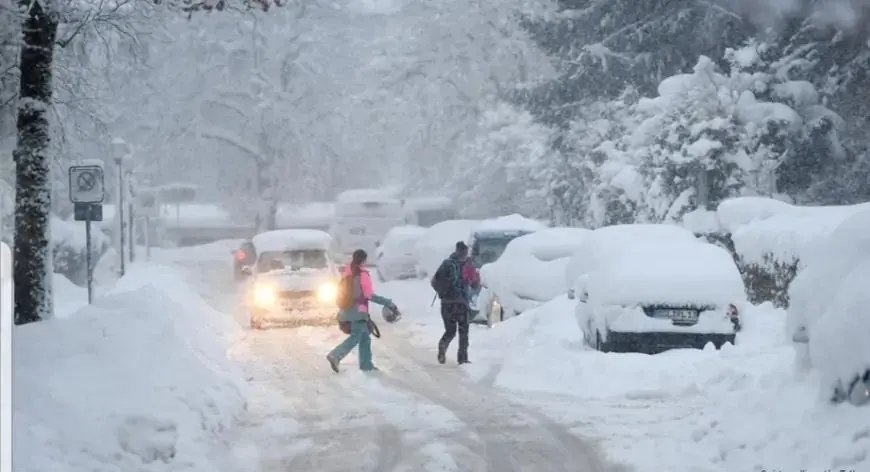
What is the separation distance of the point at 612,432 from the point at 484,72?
4273 cm

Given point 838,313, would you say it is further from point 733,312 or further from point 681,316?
point 733,312

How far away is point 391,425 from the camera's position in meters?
11.1

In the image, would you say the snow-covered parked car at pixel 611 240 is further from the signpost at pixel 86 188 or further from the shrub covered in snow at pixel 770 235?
the signpost at pixel 86 188

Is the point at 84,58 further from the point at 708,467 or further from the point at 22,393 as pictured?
the point at 708,467

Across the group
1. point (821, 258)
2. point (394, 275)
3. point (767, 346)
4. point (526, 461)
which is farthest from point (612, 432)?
point (394, 275)

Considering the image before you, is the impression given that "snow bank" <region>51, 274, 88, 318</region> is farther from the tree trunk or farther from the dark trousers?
the dark trousers

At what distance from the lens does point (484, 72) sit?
5228 cm

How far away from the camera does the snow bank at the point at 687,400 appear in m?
8.35

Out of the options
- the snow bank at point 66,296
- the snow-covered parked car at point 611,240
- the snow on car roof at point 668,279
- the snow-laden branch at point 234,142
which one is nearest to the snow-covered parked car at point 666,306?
the snow on car roof at point 668,279

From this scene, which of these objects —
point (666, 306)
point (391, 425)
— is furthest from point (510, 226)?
point (391, 425)

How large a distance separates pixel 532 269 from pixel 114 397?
12064 millimetres

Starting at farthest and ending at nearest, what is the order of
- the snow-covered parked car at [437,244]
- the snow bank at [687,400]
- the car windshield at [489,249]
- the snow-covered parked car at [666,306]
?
the snow-covered parked car at [437,244]
the car windshield at [489,249]
the snow-covered parked car at [666,306]
the snow bank at [687,400]

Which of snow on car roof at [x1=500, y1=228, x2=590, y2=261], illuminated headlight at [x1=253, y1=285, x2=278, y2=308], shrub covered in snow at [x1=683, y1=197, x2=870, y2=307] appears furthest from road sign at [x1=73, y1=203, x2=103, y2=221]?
shrub covered in snow at [x1=683, y1=197, x2=870, y2=307]

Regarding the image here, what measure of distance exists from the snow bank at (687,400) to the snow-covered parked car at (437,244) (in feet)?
46.0
